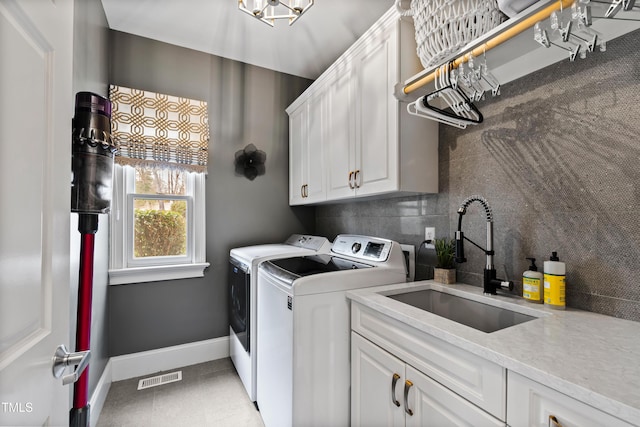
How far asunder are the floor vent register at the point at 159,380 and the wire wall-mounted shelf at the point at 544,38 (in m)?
2.59

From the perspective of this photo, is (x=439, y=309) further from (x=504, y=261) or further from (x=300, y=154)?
(x=300, y=154)

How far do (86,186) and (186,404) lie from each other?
5.51ft

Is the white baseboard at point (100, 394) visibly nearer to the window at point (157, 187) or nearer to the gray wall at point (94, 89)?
the gray wall at point (94, 89)

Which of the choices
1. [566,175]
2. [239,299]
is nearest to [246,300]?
[239,299]

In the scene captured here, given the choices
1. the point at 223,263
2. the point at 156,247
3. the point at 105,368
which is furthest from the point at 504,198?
the point at 105,368

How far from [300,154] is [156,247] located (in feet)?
4.84

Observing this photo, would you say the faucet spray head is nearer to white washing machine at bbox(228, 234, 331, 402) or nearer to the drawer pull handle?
the drawer pull handle

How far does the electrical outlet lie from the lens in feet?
5.73

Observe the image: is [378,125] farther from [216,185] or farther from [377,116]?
[216,185]

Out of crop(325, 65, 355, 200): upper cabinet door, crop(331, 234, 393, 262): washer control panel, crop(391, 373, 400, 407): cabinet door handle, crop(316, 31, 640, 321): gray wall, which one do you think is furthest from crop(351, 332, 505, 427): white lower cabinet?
crop(325, 65, 355, 200): upper cabinet door

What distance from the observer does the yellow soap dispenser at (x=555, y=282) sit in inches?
44.2

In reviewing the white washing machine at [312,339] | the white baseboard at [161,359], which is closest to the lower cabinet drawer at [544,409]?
the white washing machine at [312,339]

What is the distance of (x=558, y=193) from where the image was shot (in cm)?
120

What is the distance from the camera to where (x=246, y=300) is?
2033 millimetres
